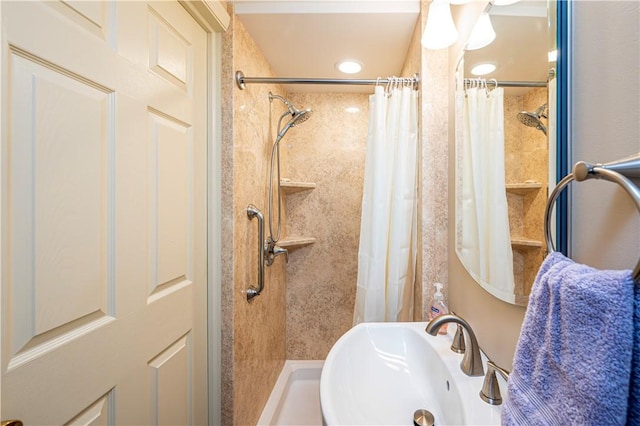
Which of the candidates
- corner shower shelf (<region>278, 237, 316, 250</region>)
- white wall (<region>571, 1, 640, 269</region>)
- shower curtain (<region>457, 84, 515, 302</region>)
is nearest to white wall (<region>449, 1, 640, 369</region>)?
white wall (<region>571, 1, 640, 269</region>)

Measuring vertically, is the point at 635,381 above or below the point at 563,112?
below

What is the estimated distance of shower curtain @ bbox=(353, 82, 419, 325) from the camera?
4.34ft

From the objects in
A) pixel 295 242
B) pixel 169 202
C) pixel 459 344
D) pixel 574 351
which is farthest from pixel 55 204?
pixel 295 242

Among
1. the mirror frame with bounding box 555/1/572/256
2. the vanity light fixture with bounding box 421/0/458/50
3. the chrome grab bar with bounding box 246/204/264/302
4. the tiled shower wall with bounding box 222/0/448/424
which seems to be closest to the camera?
the mirror frame with bounding box 555/1/572/256

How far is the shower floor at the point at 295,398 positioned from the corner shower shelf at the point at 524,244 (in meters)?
1.42

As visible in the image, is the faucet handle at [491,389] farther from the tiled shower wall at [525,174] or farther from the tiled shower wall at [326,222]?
the tiled shower wall at [326,222]

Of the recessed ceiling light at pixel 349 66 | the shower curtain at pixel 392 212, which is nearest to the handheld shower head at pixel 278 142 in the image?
the recessed ceiling light at pixel 349 66

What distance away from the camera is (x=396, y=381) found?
3.10 ft

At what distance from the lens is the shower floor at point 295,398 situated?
1.71 meters

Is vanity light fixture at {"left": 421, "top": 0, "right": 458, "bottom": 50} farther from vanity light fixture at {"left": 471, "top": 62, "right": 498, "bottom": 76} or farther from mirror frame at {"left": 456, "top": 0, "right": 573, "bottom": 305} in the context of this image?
mirror frame at {"left": 456, "top": 0, "right": 573, "bottom": 305}

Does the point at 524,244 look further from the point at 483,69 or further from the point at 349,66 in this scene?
the point at 349,66

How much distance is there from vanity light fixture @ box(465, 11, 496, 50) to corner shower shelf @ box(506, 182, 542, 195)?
488 millimetres

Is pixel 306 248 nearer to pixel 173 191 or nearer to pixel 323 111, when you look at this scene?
pixel 323 111

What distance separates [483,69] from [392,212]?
0.68 m
